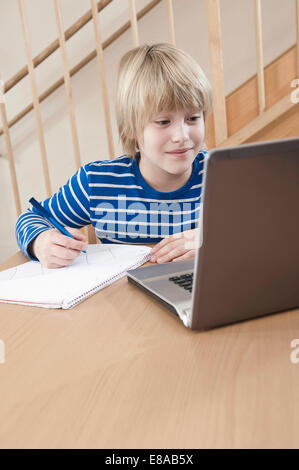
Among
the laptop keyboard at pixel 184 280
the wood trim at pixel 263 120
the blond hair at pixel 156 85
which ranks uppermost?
the blond hair at pixel 156 85

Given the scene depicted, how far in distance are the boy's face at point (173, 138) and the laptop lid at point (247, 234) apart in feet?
1.78

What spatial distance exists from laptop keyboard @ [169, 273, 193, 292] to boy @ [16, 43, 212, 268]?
151mm

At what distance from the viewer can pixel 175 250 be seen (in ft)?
2.83

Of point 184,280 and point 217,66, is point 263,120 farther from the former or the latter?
point 184,280

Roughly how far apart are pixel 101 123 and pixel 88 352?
2.39 meters

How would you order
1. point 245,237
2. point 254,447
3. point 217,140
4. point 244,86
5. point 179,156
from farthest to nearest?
1. point 244,86
2. point 217,140
3. point 179,156
4. point 245,237
5. point 254,447

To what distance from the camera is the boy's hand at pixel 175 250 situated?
0.86 meters

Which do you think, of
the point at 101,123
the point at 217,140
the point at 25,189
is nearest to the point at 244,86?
the point at 217,140

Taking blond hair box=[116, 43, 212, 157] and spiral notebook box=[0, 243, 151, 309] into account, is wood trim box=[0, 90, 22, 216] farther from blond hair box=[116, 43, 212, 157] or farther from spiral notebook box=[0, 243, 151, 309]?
spiral notebook box=[0, 243, 151, 309]

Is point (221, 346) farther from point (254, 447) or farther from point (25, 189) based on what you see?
point (25, 189)

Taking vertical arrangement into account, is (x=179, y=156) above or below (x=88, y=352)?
above

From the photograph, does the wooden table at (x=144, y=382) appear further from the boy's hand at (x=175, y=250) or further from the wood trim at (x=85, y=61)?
the wood trim at (x=85, y=61)

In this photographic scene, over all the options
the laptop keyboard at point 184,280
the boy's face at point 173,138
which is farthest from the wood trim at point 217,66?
the laptop keyboard at point 184,280

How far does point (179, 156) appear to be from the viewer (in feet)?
3.46
